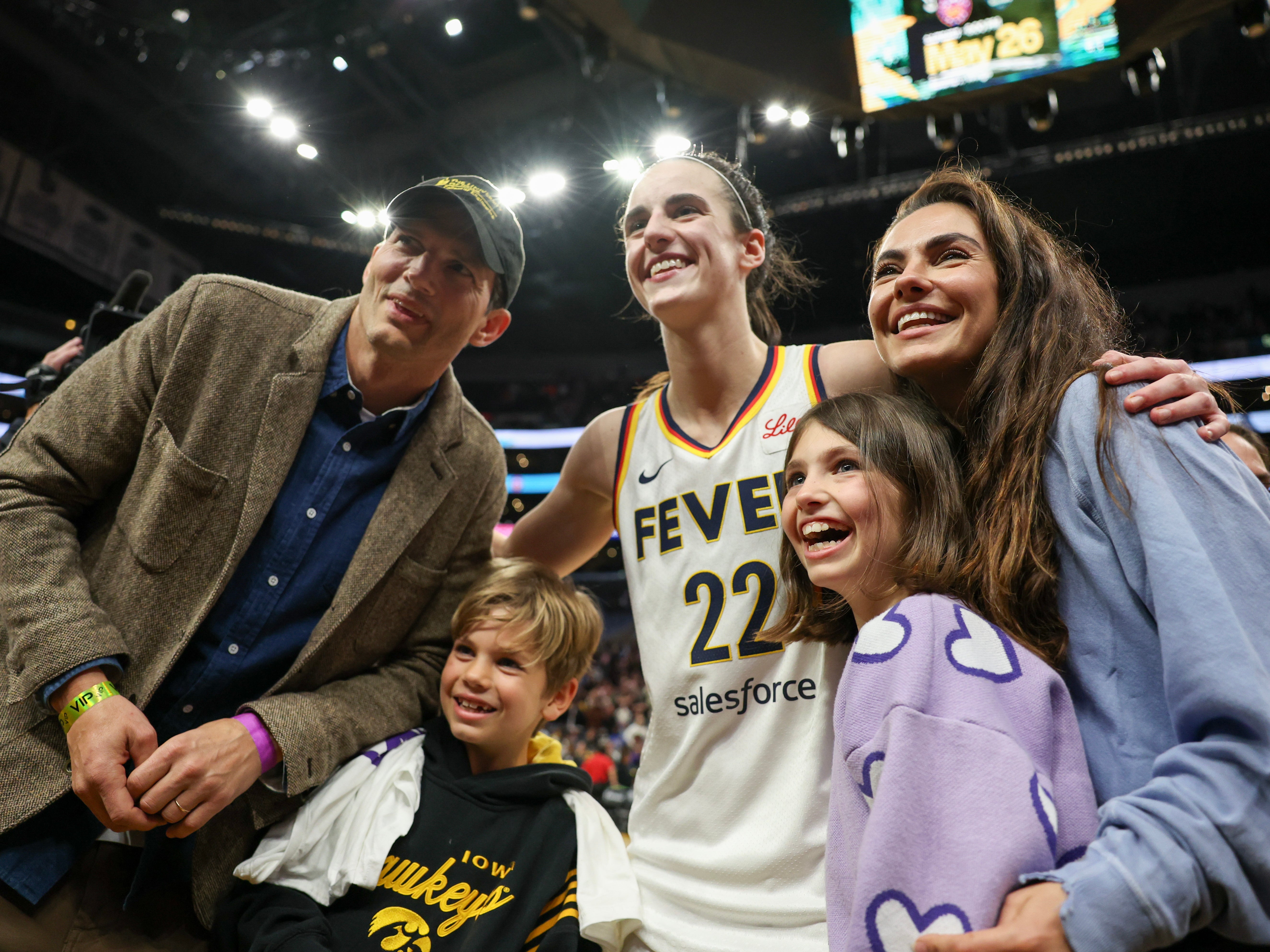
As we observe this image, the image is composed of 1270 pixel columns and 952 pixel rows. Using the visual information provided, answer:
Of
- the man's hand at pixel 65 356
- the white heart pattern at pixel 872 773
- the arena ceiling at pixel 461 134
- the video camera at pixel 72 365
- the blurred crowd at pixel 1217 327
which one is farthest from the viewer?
the blurred crowd at pixel 1217 327

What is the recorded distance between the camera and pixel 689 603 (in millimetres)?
1692

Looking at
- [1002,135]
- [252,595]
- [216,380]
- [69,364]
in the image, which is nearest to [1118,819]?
[252,595]

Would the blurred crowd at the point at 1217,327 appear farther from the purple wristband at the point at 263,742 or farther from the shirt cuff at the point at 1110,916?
the purple wristband at the point at 263,742

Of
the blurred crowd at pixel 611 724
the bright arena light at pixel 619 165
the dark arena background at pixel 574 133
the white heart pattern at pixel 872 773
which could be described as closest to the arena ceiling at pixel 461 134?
the dark arena background at pixel 574 133

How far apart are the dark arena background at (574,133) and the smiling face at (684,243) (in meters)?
2.47

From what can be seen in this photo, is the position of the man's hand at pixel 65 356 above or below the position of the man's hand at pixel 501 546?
above

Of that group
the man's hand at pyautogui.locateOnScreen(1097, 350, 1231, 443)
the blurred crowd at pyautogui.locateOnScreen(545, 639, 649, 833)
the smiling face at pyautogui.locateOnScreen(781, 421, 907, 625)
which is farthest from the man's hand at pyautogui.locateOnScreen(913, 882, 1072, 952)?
the blurred crowd at pyautogui.locateOnScreen(545, 639, 649, 833)

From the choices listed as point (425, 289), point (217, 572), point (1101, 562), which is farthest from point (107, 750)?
point (1101, 562)

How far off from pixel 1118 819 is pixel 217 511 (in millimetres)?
1660

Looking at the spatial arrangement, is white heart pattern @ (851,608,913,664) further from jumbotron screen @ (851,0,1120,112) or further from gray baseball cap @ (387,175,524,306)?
jumbotron screen @ (851,0,1120,112)

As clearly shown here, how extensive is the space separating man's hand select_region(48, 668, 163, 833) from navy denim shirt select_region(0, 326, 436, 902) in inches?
3.2

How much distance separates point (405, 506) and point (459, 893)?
2.71ft

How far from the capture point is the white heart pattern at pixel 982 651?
3.38 feet

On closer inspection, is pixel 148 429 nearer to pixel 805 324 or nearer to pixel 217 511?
pixel 217 511
